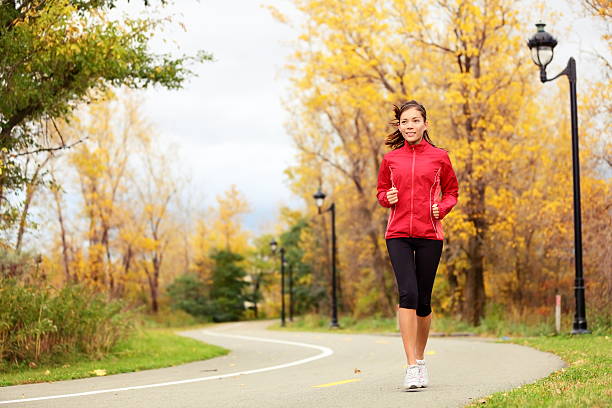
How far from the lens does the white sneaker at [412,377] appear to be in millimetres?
6390

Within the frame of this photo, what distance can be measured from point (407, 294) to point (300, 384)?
76.2 inches

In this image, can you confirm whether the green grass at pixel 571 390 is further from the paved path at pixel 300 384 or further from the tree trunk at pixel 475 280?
the tree trunk at pixel 475 280

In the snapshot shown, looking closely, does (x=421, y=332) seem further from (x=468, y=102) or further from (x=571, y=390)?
(x=468, y=102)

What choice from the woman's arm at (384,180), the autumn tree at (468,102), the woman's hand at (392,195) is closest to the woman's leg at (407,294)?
the woman's hand at (392,195)

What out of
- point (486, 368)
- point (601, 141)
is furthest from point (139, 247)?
point (486, 368)

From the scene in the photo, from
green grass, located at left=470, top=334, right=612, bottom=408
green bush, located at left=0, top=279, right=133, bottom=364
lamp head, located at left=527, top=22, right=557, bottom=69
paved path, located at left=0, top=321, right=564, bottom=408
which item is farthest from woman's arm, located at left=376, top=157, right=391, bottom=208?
lamp head, located at left=527, top=22, right=557, bottom=69

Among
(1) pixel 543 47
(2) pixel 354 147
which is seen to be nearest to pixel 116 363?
(1) pixel 543 47

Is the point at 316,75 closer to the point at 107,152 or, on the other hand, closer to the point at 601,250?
the point at 601,250

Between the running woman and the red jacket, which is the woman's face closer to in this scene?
the running woman

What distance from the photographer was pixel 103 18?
37.2 ft

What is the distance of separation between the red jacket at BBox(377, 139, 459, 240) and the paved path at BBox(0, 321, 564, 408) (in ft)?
4.61

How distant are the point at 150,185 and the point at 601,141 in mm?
42474

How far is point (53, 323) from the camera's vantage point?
1171 centimetres

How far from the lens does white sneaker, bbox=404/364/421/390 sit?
6.39 m
